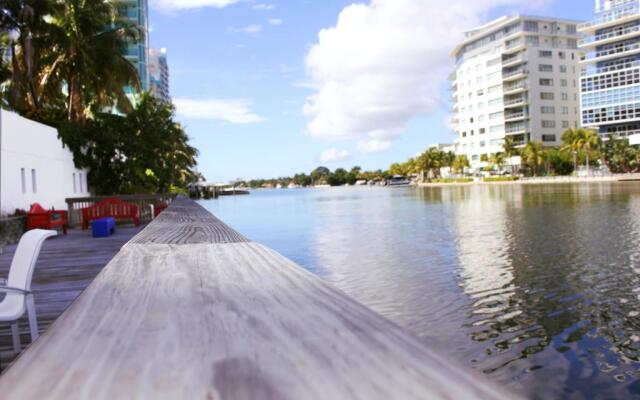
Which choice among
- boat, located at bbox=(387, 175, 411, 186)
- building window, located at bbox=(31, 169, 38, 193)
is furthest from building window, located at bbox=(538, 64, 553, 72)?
building window, located at bbox=(31, 169, 38, 193)

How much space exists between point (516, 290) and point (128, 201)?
1404 cm

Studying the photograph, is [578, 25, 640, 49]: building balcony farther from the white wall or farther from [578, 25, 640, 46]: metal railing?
the white wall

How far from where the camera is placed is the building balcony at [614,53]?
89625mm

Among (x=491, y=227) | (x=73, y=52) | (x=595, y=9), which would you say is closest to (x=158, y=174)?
(x=73, y=52)

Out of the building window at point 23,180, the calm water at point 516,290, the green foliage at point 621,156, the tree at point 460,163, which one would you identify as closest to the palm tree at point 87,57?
the building window at point 23,180

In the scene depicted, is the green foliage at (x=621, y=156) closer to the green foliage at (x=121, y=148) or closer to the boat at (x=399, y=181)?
the green foliage at (x=121, y=148)

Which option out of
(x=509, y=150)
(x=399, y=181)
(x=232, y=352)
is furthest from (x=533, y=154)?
(x=232, y=352)

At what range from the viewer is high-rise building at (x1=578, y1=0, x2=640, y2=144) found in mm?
88562

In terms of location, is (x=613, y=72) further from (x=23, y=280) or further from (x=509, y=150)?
(x=23, y=280)

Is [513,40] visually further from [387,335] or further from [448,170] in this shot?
[387,335]

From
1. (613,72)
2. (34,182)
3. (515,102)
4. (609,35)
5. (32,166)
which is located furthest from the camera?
(515,102)

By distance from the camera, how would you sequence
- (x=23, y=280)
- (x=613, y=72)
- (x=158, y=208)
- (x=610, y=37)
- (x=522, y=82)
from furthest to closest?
(x=522, y=82) < (x=610, y=37) < (x=613, y=72) < (x=158, y=208) < (x=23, y=280)

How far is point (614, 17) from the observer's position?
3669 inches

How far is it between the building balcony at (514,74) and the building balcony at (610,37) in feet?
38.5
